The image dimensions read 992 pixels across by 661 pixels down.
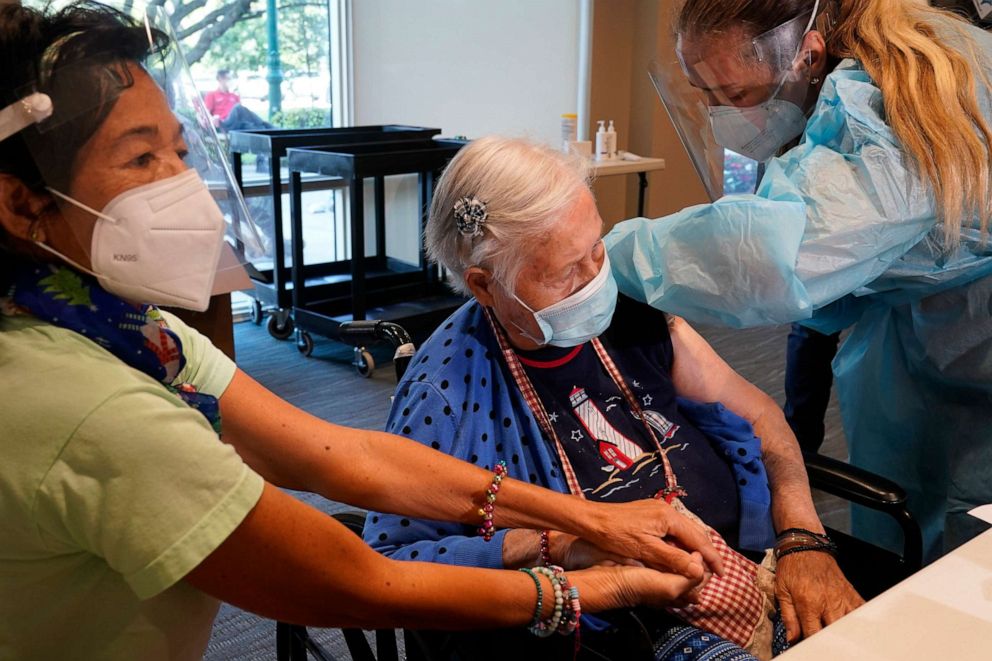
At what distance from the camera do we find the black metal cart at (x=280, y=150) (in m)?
4.35

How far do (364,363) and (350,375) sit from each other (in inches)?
4.0

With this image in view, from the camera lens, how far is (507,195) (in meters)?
1.47

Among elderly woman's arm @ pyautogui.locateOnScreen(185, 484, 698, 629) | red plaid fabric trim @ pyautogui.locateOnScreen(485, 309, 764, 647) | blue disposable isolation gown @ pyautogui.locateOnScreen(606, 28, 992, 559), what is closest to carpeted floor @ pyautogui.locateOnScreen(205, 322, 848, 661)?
blue disposable isolation gown @ pyautogui.locateOnScreen(606, 28, 992, 559)

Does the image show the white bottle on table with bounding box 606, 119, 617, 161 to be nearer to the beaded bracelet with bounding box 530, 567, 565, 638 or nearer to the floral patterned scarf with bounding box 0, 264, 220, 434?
the beaded bracelet with bounding box 530, 567, 565, 638

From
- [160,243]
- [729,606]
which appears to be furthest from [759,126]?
[160,243]

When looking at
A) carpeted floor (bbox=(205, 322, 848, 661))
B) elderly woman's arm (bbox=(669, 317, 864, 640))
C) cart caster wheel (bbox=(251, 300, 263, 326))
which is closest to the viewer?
elderly woman's arm (bbox=(669, 317, 864, 640))

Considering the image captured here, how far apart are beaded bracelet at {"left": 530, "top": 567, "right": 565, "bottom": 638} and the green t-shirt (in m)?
0.44

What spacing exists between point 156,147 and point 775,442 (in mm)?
1198

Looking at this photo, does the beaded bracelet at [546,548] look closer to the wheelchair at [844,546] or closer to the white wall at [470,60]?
the wheelchair at [844,546]

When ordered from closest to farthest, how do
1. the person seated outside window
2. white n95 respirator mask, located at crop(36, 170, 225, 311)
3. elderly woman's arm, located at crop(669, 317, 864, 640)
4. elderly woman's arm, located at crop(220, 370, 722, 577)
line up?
white n95 respirator mask, located at crop(36, 170, 225, 311) → elderly woman's arm, located at crop(220, 370, 722, 577) → elderly woman's arm, located at crop(669, 317, 864, 640) → the person seated outside window

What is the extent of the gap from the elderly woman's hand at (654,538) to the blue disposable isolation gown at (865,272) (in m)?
0.36

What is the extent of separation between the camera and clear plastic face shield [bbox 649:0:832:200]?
5.04ft

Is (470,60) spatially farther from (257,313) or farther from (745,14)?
(745,14)

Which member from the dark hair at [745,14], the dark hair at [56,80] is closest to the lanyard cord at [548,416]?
the dark hair at [745,14]
